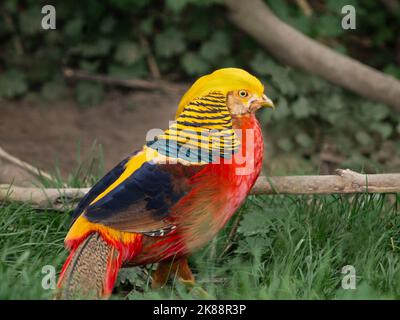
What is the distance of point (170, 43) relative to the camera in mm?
5969

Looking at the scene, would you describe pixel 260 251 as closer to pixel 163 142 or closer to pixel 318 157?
pixel 163 142

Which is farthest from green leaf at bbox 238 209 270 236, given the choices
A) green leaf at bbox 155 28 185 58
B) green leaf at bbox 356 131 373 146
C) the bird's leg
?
green leaf at bbox 155 28 185 58

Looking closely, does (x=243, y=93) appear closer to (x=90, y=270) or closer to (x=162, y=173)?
(x=162, y=173)

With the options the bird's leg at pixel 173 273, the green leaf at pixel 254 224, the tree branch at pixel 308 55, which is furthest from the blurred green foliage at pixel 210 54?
the bird's leg at pixel 173 273

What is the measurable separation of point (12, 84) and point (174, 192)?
3506 millimetres

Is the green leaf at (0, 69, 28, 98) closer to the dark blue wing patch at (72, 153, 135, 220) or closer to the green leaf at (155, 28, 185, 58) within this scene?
the green leaf at (155, 28, 185, 58)

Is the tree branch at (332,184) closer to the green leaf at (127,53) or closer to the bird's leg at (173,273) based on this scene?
the bird's leg at (173,273)

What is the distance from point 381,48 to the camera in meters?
6.20

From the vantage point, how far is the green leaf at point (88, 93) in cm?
598

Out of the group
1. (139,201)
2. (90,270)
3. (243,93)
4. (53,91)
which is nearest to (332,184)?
(243,93)

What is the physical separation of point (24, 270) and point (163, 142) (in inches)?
25.0

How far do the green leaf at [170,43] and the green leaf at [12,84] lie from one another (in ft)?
3.01

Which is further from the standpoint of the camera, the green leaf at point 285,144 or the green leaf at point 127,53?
the green leaf at point 127,53

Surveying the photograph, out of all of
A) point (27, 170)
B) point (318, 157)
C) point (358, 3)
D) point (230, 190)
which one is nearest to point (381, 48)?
point (358, 3)
